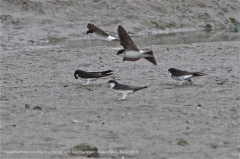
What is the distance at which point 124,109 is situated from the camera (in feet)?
20.2

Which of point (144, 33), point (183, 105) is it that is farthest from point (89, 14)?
point (183, 105)

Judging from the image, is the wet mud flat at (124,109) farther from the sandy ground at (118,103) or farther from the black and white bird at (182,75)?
the black and white bird at (182,75)

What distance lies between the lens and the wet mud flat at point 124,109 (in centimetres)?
454

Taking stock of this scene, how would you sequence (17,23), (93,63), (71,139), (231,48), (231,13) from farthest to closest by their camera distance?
1. (231,13)
2. (17,23)
3. (231,48)
4. (93,63)
5. (71,139)

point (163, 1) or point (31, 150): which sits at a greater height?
point (31, 150)

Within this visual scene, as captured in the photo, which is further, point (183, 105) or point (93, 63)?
point (93, 63)

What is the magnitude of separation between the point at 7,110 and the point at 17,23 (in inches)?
352

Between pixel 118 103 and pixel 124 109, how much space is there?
1.50ft

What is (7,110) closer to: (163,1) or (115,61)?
(115,61)

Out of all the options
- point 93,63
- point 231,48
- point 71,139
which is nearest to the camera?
point 71,139

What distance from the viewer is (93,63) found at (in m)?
10.1

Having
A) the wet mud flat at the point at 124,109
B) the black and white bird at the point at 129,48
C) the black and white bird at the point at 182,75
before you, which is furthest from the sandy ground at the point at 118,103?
the black and white bird at the point at 129,48

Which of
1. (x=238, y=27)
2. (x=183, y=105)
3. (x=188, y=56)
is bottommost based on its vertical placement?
(x=238, y=27)

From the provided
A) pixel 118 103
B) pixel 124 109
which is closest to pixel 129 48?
pixel 118 103
